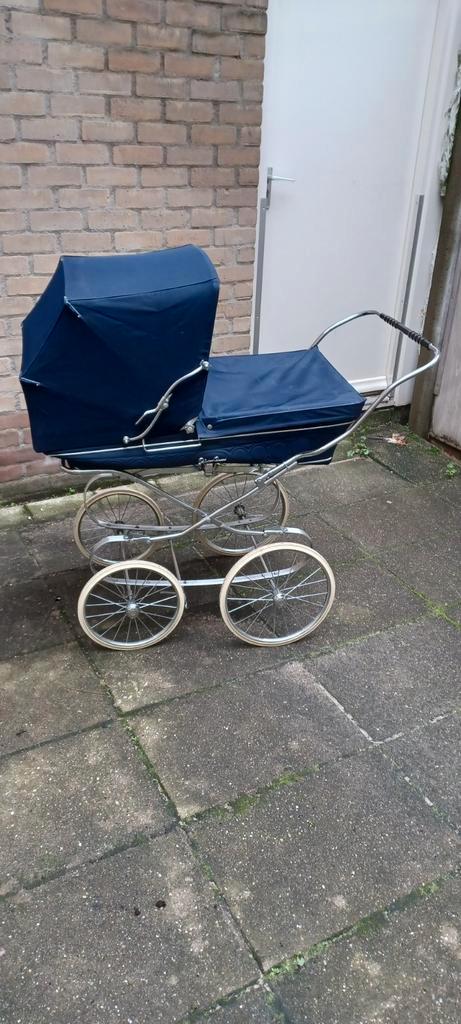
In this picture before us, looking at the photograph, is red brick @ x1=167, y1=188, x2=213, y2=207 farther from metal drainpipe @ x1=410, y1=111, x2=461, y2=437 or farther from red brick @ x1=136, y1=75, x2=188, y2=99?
metal drainpipe @ x1=410, y1=111, x2=461, y2=437

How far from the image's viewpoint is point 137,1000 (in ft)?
6.49

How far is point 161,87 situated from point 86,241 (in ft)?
2.74

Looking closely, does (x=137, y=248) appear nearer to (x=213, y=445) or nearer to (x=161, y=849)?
(x=213, y=445)

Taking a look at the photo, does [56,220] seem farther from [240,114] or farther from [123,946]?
[123,946]

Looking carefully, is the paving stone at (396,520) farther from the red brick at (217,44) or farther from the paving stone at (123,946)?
the red brick at (217,44)

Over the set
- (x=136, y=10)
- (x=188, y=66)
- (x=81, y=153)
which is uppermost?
(x=136, y=10)

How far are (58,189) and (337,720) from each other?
2.84 m

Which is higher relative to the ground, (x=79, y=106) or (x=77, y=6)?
(x=77, y=6)

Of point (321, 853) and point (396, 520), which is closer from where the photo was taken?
point (321, 853)

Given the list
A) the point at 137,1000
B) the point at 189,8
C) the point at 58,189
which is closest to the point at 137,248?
the point at 58,189

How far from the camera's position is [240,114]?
4.06 metres

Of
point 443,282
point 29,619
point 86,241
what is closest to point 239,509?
point 29,619

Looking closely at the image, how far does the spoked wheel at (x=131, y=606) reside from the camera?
3.08 metres

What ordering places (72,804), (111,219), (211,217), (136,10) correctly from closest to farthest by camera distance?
(72,804), (136,10), (111,219), (211,217)
